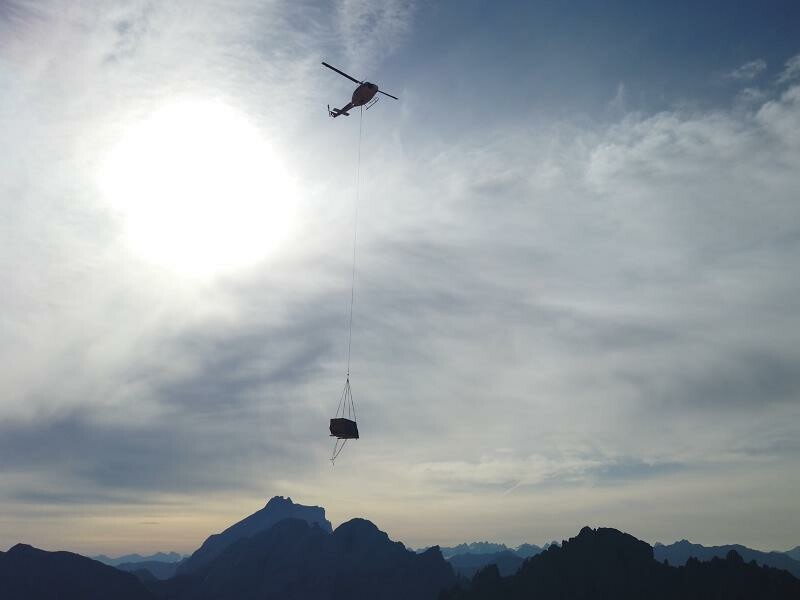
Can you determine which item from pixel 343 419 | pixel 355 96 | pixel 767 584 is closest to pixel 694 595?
pixel 767 584

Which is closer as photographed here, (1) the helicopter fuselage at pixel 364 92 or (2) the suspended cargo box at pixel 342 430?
(2) the suspended cargo box at pixel 342 430

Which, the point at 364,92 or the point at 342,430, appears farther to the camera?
the point at 364,92

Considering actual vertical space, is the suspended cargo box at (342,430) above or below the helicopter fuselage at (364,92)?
below

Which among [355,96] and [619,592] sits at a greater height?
[355,96]

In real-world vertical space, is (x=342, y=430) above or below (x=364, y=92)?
below

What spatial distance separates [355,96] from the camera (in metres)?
82.1

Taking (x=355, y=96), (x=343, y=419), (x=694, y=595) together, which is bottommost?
(x=694, y=595)

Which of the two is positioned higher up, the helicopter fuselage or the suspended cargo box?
the helicopter fuselage

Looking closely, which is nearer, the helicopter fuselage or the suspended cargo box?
the suspended cargo box

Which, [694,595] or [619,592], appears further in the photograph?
[619,592]

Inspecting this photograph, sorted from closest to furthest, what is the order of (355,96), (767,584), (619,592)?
(355,96) → (767,584) → (619,592)

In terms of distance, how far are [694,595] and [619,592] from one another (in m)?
23.3

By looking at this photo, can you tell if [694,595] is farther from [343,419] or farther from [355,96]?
[355,96]

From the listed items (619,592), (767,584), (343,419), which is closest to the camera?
(343,419)
